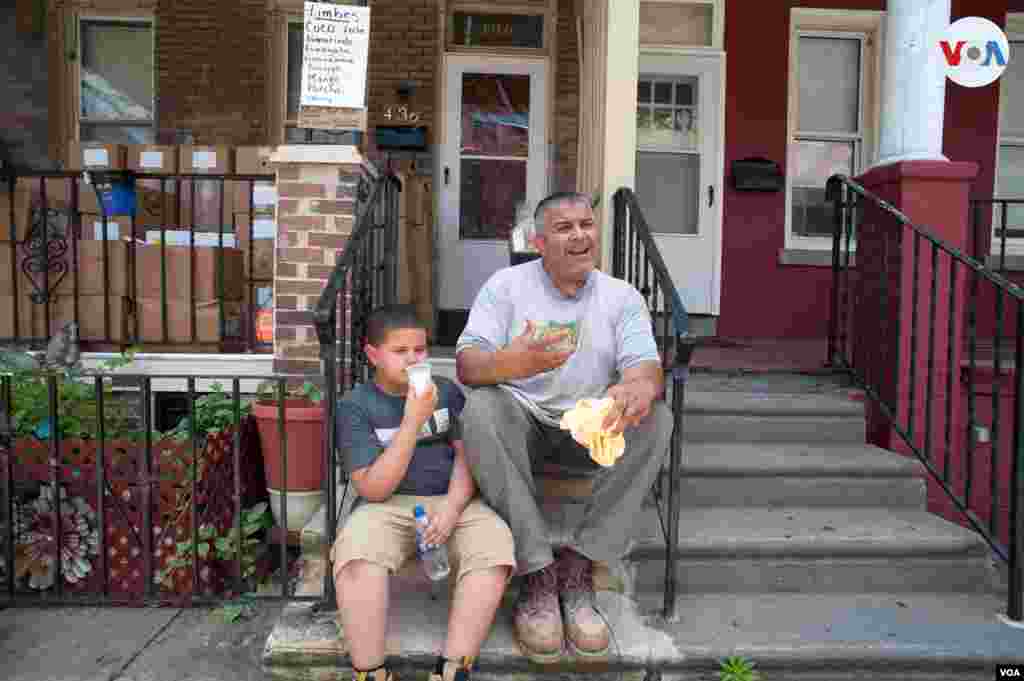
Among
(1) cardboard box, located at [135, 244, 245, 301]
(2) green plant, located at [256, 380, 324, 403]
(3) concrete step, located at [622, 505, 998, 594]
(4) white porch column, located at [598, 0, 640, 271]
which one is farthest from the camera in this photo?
(1) cardboard box, located at [135, 244, 245, 301]

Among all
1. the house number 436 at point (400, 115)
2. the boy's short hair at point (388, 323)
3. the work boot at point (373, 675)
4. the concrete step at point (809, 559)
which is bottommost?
the work boot at point (373, 675)

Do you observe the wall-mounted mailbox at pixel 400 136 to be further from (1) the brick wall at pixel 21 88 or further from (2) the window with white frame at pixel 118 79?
(1) the brick wall at pixel 21 88

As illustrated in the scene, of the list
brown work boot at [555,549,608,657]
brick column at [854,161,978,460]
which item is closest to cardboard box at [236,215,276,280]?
brown work boot at [555,549,608,657]

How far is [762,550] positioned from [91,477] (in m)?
2.72

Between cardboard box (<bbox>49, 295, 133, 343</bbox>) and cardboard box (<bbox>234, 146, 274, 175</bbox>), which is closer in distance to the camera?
cardboard box (<bbox>49, 295, 133, 343</bbox>)

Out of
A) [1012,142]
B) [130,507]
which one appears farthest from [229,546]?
[1012,142]

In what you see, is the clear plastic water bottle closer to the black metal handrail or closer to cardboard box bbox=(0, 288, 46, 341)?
the black metal handrail

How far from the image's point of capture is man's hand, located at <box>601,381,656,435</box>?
94.1 inches

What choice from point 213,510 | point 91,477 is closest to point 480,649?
point 213,510

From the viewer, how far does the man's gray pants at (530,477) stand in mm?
2475

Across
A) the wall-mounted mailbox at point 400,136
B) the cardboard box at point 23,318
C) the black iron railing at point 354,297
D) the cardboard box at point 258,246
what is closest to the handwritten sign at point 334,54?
the black iron railing at point 354,297

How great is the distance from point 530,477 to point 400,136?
441cm

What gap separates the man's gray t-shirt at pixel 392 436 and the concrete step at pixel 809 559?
0.64 m

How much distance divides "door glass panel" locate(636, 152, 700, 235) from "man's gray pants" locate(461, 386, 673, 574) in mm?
3736
